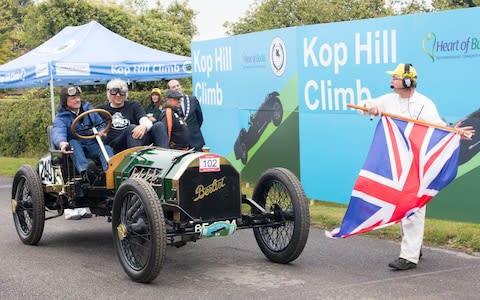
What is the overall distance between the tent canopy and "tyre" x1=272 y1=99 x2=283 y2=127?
4905 mm

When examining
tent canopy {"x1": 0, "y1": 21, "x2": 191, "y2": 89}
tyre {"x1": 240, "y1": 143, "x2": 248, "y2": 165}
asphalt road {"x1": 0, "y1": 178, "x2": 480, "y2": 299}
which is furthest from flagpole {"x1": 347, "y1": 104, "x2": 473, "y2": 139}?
tent canopy {"x1": 0, "y1": 21, "x2": 191, "y2": 89}

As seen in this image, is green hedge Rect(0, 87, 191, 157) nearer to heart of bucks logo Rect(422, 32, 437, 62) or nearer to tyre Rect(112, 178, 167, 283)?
heart of bucks logo Rect(422, 32, 437, 62)

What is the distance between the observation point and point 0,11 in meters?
55.8

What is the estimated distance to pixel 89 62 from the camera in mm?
15453

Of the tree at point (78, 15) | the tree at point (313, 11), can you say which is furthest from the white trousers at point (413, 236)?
the tree at point (313, 11)

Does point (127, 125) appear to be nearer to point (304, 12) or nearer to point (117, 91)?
point (117, 91)

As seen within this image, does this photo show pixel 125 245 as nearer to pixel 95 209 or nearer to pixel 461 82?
pixel 95 209

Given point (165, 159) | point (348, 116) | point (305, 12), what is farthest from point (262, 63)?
point (305, 12)

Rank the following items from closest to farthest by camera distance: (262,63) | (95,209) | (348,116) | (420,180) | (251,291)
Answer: (251,291), (420,180), (95,209), (348,116), (262,63)

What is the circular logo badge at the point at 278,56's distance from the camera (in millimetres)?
11539

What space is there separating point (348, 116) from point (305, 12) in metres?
32.9

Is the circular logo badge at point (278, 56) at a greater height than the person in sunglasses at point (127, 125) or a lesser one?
greater

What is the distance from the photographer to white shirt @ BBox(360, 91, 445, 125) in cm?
709

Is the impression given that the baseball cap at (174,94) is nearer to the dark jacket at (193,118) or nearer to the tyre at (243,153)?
the dark jacket at (193,118)
